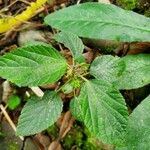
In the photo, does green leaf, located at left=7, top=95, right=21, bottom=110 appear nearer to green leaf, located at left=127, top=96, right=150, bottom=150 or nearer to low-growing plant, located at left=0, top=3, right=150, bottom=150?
low-growing plant, located at left=0, top=3, right=150, bottom=150

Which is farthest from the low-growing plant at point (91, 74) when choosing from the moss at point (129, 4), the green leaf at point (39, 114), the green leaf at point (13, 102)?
the green leaf at point (13, 102)

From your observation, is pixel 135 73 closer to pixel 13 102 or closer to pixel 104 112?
pixel 104 112

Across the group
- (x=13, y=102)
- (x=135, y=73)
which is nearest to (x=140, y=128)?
(x=135, y=73)

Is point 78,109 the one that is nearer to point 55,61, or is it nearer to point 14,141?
point 55,61

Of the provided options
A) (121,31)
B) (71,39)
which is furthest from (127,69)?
(71,39)

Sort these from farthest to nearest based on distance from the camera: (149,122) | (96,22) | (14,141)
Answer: (14,141) < (96,22) < (149,122)

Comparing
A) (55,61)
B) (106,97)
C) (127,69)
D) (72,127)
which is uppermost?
(55,61)
